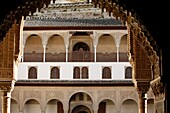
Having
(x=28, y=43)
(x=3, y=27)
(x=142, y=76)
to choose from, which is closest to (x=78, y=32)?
(x=28, y=43)

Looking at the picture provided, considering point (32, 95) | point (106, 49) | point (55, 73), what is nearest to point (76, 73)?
point (55, 73)

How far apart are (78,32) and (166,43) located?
23.9 m

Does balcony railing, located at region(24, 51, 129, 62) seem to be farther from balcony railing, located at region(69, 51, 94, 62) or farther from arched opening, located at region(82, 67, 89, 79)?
arched opening, located at region(82, 67, 89, 79)

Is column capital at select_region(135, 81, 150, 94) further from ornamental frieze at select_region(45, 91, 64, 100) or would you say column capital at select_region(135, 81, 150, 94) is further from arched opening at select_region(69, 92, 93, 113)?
arched opening at select_region(69, 92, 93, 113)

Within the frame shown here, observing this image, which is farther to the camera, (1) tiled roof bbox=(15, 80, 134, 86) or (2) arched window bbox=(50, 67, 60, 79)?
(2) arched window bbox=(50, 67, 60, 79)

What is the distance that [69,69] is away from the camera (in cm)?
3008

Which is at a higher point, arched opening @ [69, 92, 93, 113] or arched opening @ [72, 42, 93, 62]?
arched opening @ [72, 42, 93, 62]

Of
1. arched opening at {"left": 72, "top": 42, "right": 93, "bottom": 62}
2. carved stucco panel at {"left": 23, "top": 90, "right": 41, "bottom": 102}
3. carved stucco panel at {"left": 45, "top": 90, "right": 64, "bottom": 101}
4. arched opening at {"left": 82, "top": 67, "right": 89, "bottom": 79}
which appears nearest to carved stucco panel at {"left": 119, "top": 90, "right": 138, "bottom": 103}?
arched opening at {"left": 82, "top": 67, "right": 89, "bottom": 79}

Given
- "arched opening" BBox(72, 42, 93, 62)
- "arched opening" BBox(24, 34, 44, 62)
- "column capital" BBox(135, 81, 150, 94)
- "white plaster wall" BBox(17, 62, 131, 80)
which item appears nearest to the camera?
"column capital" BBox(135, 81, 150, 94)

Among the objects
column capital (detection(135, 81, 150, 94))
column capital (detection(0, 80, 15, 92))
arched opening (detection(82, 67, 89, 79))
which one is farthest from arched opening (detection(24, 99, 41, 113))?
column capital (detection(135, 81, 150, 94))

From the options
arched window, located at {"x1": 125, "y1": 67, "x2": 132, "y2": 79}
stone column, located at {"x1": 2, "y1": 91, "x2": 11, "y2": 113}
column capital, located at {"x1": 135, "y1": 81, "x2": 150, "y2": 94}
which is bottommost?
stone column, located at {"x1": 2, "y1": 91, "x2": 11, "y2": 113}

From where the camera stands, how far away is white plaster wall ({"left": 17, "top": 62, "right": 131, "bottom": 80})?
2980cm

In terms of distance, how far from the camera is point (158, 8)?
7.92 m

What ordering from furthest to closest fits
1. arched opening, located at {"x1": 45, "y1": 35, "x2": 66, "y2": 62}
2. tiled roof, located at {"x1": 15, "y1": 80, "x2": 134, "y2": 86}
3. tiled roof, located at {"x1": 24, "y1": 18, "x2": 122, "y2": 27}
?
arched opening, located at {"x1": 45, "y1": 35, "x2": 66, "y2": 62}
tiled roof, located at {"x1": 24, "y1": 18, "x2": 122, "y2": 27}
tiled roof, located at {"x1": 15, "y1": 80, "x2": 134, "y2": 86}
